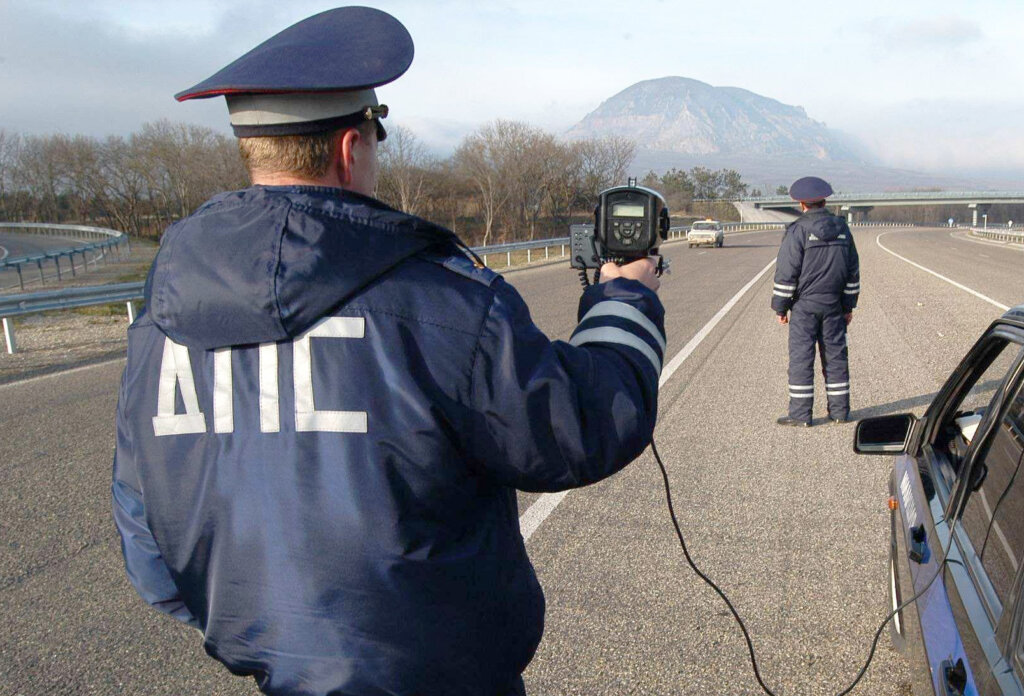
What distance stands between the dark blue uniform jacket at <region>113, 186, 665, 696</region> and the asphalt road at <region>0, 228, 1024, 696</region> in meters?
1.87

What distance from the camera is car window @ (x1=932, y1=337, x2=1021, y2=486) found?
105 inches

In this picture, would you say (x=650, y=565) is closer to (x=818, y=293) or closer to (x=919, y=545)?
(x=919, y=545)

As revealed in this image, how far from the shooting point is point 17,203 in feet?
219

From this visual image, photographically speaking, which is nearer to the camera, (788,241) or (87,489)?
(87,489)

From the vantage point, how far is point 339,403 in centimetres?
126

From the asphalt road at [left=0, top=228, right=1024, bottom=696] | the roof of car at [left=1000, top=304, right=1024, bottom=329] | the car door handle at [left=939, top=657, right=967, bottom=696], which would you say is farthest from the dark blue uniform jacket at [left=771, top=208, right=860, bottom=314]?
the car door handle at [left=939, top=657, right=967, bottom=696]

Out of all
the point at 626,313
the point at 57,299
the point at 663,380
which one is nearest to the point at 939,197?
the point at 663,380

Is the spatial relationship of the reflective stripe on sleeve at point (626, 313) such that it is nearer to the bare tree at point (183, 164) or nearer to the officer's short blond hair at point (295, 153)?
the officer's short blond hair at point (295, 153)

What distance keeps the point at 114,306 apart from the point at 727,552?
16.1 meters

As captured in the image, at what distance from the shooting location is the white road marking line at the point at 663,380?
4.50 metres

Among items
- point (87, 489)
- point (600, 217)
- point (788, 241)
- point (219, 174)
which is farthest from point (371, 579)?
point (219, 174)

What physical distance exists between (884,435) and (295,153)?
2.52m

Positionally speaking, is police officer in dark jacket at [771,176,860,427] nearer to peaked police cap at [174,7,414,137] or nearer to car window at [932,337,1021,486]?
car window at [932,337,1021,486]

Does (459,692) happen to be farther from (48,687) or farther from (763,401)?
(763,401)
